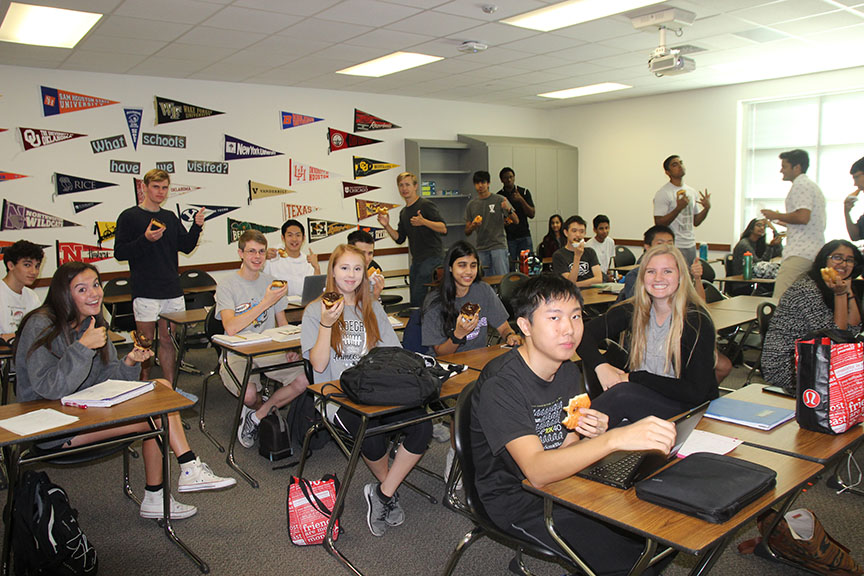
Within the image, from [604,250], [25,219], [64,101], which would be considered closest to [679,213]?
[604,250]

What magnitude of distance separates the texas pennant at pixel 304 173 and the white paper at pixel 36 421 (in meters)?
5.61

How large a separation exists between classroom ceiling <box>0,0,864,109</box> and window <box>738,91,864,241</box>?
0.54 meters

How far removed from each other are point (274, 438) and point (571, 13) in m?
3.85

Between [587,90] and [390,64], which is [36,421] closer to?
[390,64]

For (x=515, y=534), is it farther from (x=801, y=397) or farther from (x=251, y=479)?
(x=251, y=479)

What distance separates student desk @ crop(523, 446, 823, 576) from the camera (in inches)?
52.9

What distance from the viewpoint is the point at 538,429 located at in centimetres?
190

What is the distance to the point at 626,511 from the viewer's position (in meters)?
1.46

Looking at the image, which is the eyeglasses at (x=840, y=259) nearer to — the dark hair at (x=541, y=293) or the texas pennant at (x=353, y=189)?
the dark hair at (x=541, y=293)

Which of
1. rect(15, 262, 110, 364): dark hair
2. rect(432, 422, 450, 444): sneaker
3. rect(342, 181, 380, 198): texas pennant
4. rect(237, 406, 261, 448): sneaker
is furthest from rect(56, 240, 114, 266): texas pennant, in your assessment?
rect(432, 422, 450, 444): sneaker

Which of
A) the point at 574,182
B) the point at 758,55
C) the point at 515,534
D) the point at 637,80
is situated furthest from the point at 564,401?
the point at 574,182

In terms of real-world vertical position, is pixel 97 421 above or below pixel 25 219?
below

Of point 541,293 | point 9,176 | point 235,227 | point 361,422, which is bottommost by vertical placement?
point 361,422

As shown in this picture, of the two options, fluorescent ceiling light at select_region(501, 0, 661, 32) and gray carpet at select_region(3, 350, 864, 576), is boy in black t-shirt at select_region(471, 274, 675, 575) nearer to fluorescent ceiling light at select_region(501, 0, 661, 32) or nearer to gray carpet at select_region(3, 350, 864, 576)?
gray carpet at select_region(3, 350, 864, 576)
